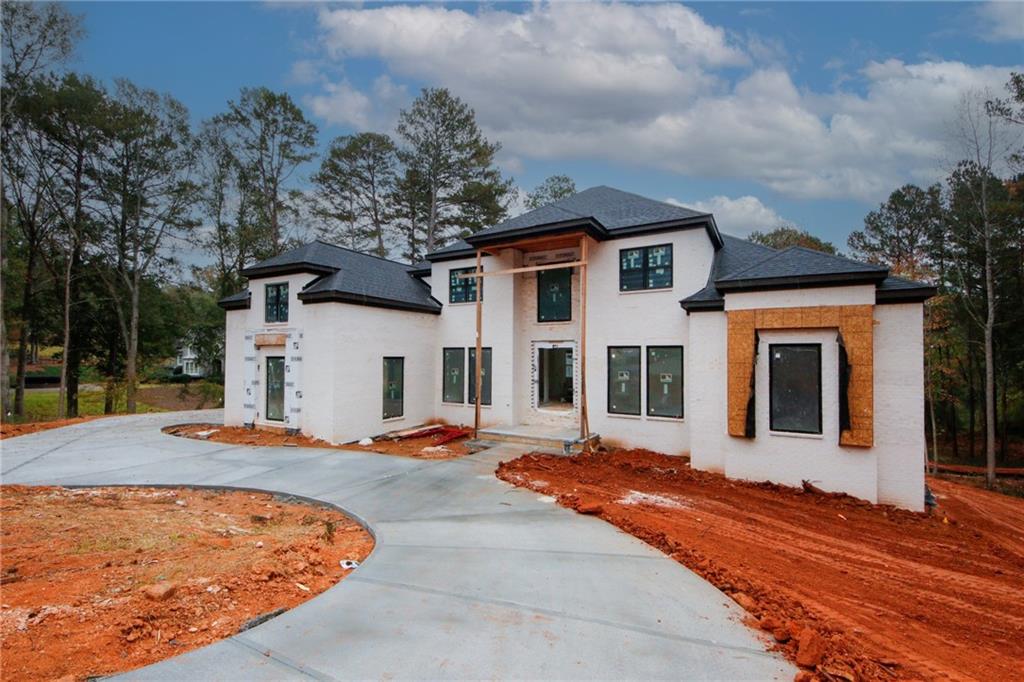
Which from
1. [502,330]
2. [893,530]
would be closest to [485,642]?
[893,530]

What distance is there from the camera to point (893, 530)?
21.4ft

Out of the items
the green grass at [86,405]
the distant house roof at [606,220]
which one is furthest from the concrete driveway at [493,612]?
the green grass at [86,405]

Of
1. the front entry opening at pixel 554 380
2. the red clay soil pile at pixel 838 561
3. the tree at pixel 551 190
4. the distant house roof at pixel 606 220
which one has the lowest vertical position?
the red clay soil pile at pixel 838 561

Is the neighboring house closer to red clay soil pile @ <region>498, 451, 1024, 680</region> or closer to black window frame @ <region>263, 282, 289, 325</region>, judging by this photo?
black window frame @ <region>263, 282, 289, 325</region>

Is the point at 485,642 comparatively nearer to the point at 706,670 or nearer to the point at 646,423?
the point at 706,670

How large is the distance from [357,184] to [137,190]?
9125 mm

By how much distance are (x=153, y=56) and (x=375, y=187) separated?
1278 centimetres

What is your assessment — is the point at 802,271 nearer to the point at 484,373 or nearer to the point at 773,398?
the point at 773,398

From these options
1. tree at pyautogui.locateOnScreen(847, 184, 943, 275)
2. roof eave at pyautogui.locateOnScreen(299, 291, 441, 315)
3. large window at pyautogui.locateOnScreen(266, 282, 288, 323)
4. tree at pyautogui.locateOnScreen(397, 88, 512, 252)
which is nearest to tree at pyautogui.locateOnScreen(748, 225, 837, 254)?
tree at pyautogui.locateOnScreen(847, 184, 943, 275)

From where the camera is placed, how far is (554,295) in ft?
42.0

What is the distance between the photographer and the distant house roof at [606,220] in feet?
35.0

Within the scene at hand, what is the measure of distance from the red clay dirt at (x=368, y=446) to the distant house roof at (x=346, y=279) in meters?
3.54

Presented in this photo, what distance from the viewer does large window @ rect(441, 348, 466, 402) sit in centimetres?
1369

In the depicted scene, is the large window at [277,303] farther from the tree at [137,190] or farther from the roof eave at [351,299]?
the tree at [137,190]
